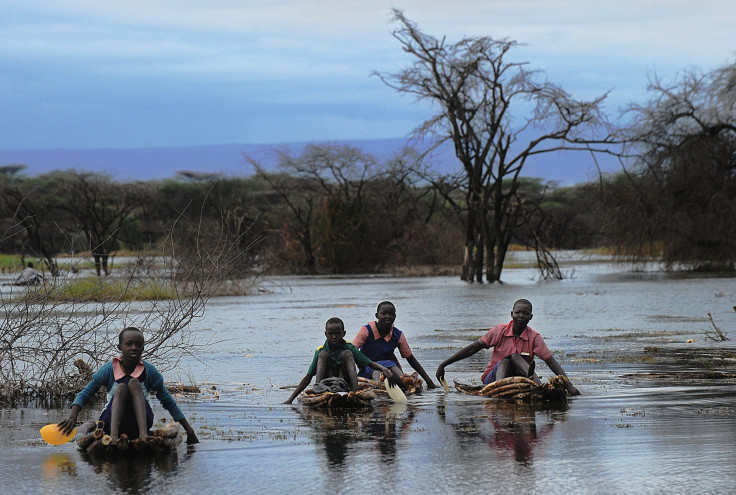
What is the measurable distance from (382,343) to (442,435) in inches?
126

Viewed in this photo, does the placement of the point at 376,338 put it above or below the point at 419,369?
above

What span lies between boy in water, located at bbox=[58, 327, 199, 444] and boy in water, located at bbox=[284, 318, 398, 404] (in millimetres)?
2513

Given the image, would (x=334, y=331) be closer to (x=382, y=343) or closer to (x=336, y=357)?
(x=336, y=357)

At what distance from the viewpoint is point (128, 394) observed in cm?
887

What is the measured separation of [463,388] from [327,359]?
1654mm

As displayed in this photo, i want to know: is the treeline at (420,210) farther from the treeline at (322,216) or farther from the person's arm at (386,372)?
the person's arm at (386,372)

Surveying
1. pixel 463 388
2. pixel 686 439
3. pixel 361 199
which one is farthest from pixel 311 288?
pixel 686 439

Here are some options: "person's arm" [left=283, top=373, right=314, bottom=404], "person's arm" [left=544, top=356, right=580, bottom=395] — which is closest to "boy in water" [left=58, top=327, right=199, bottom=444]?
"person's arm" [left=283, top=373, right=314, bottom=404]

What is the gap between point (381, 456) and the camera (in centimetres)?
856

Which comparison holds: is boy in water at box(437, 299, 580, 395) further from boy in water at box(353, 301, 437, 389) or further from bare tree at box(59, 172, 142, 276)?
bare tree at box(59, 172, 142, 276)

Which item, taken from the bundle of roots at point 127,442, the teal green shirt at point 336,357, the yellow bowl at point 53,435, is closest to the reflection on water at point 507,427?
the teal green shirt at point 336,357

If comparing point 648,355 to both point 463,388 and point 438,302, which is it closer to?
point 463,388

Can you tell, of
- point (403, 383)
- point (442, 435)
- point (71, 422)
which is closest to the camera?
point (71, 422)

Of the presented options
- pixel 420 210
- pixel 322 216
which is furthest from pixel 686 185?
pixel 420 210
